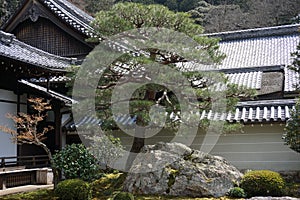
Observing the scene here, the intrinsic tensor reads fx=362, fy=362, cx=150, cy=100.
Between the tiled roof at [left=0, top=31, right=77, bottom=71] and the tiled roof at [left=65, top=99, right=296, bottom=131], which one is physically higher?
the tiled roof at [left=0, top=31, right=77, bottom=71]

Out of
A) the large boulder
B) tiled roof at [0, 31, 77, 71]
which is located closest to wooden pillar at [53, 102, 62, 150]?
tiled roof at [0, 31, 77, 71]

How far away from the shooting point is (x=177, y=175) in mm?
8977

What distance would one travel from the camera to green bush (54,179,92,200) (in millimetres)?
8383

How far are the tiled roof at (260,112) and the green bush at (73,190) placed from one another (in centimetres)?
419

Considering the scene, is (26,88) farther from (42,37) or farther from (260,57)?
(260,57)

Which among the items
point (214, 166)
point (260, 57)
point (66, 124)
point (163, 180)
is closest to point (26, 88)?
point (66, 124)

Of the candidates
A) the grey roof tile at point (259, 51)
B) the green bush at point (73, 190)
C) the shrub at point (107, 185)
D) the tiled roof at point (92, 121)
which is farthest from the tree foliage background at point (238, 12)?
the green bush at point (73, 190)

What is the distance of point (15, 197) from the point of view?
9008 mm

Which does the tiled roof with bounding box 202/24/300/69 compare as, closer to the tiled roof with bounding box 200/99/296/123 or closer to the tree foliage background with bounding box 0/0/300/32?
the tiled roof with bounding box 200/99/296/123

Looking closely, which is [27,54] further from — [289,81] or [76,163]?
[289,81]

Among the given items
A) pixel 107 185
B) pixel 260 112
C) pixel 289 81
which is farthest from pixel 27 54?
pixel 289 81

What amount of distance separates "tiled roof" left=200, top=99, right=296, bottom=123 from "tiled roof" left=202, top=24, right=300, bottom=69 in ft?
16.7

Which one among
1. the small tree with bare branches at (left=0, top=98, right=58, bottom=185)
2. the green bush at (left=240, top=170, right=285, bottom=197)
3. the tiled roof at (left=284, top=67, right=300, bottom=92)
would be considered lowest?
the green bush at (left=240, top=170, right=285, bottom=197)

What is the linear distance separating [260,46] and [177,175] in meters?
13.1
